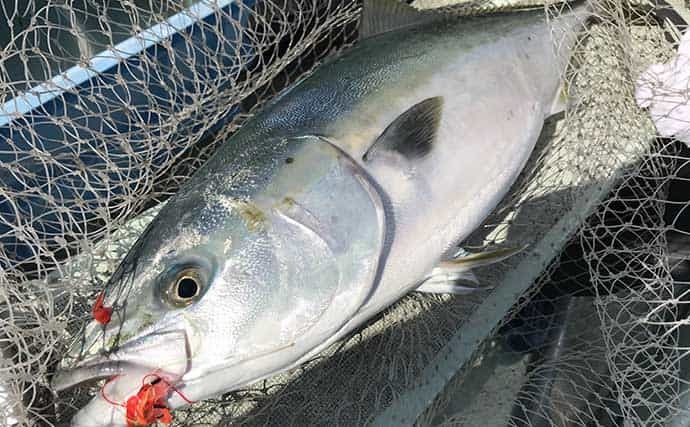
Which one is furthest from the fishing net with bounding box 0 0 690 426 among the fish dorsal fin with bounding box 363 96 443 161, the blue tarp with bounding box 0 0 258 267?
the fish dorsal fin with bounding box 363 96 443 161

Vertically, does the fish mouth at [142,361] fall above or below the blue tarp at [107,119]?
below

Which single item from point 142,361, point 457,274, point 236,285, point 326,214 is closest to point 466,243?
point 457,274

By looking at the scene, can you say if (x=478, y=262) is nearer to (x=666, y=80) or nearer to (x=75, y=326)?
(x=666, y=80)

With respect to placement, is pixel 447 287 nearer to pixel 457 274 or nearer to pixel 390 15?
pixel 457 274

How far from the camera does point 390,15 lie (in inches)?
61.5

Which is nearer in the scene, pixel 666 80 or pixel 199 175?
pixel 199 175

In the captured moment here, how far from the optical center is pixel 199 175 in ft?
3.97

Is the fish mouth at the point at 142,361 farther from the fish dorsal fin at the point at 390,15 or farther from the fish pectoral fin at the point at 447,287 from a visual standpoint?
the fish dorsal fin at the point at 390,15

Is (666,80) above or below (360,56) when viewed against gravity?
below

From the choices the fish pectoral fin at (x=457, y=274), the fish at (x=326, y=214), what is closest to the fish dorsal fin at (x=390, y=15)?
the fish at (x=326, y=214)

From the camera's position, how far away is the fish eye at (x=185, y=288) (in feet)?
3.33

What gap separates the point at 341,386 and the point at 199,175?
70 centimetres

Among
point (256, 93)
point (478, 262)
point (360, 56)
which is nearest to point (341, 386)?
point (478, 262)

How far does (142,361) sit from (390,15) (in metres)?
1.16
